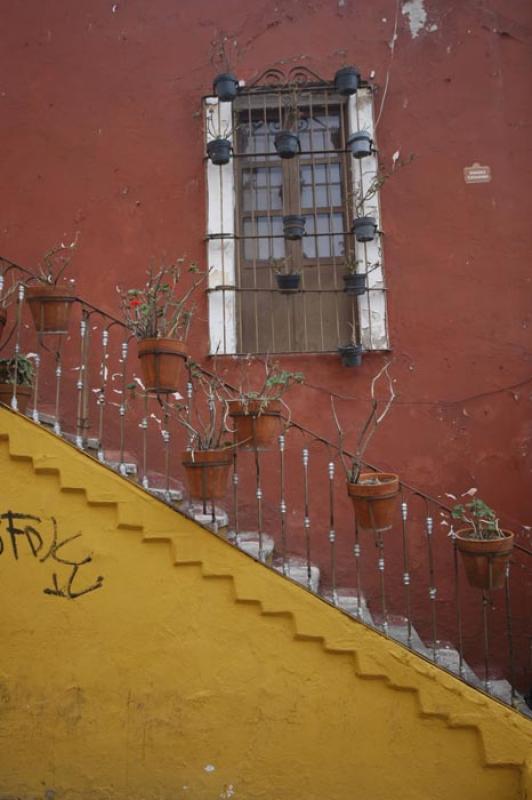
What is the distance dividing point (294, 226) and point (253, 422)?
2.01 meters

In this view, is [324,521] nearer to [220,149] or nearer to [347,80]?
[220,149]

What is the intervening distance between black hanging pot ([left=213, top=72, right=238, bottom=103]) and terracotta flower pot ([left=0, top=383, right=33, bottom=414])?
9.32 feet

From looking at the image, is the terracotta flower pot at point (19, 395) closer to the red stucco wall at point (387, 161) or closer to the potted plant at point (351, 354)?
the red stucco wall at point (387, 161)

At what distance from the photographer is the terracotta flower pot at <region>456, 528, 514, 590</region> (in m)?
3.73

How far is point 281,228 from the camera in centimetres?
548

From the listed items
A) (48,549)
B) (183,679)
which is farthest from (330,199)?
(183,679)

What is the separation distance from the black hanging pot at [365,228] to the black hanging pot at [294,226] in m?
0.43

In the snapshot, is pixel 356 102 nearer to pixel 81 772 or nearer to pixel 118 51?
pixel 118 51

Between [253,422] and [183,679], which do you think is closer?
[183,679]

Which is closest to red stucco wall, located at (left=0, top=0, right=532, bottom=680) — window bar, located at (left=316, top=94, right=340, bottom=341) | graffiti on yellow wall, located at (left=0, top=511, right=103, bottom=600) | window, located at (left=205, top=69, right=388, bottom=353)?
window, located at (left=205, top=69, right=388, bottom=353)

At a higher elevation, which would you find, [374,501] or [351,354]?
[351,354]

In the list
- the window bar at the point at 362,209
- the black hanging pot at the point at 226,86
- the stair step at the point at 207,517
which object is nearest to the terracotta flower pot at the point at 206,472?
the stair step at the point at 207,517

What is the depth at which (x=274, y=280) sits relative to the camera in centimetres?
541

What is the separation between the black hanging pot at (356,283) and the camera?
5113 millimetres
